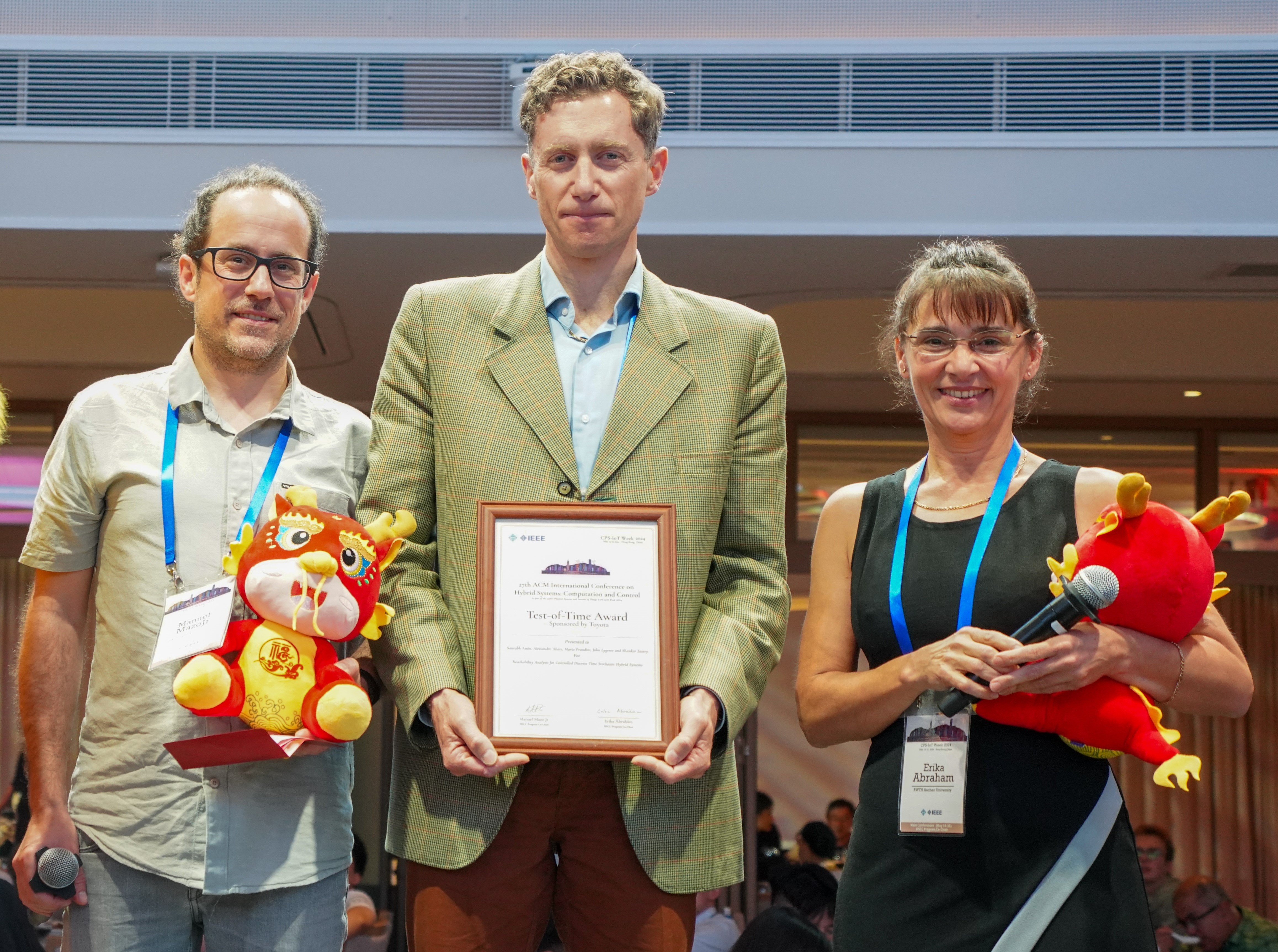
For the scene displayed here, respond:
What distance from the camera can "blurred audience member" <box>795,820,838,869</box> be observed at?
7.06m

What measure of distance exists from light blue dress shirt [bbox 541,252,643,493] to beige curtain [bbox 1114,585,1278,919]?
21.3 feet

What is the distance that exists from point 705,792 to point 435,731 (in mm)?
388

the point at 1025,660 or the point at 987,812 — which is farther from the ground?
the point at 1025,660

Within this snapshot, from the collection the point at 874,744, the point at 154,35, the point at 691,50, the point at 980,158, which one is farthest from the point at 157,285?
the point at 874,744

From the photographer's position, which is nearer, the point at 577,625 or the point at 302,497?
the point at 577,625

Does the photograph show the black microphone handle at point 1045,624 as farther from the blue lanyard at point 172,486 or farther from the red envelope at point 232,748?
the blue lanyard at point 172,486

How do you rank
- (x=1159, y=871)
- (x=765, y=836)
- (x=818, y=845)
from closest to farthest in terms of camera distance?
1. (x=1159, y=871)
2. (x=818, y=845)
3. (x=765, y=836)

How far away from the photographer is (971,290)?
1.95 m

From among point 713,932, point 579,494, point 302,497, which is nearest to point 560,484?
point 579,494

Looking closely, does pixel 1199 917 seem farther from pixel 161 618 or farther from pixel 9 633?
pixel 9 633

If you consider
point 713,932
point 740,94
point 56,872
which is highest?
point 740,94

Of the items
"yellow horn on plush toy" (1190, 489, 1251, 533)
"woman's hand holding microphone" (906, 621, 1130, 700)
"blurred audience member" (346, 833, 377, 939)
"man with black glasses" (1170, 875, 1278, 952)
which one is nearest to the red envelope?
"woman's hand holding microphone" (906, 621, 1130, 700)

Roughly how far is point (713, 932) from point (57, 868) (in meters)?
3.67

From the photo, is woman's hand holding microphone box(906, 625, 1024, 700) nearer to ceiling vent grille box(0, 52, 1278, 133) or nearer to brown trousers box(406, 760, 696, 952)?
brown trousers box(406, 760, 696, 952)
